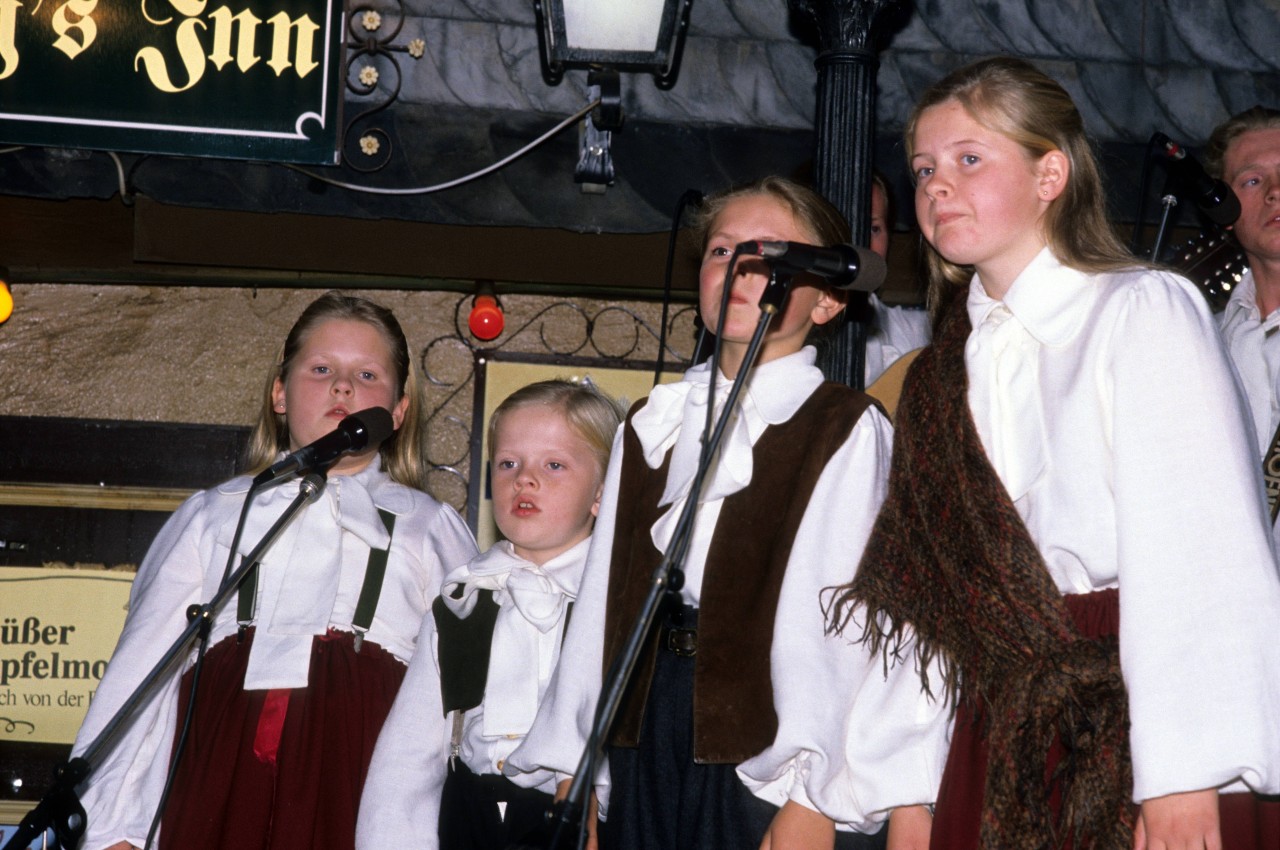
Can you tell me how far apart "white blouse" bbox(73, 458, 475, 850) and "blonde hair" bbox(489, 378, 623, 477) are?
34 cm

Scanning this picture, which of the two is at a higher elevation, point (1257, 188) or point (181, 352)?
point (1257, 188)

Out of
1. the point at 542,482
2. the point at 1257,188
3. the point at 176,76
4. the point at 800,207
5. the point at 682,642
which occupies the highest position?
the point at 176,76

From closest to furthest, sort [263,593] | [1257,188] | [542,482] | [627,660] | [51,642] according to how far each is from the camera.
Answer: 1. [627,660]
2. [542,482]
3. [263,593]
4. [1257,188]
5. [51,642]

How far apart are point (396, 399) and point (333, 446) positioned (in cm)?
80

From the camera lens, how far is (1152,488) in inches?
74.1

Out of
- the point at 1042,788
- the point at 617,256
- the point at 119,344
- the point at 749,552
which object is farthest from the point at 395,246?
the point at 1042,788

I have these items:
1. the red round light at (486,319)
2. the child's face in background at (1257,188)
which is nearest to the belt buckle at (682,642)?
the child's face in background at (1257,188)

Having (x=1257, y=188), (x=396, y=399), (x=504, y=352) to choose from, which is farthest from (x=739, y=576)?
(x=504, y=352)

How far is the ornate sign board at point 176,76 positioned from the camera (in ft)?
12.5

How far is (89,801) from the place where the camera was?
9.36 ft

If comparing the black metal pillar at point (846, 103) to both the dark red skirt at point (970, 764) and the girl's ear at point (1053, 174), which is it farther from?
the dark red skirt at point (970, 764)

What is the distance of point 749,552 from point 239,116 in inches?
91.8

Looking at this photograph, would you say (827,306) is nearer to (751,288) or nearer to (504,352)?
(751,288)

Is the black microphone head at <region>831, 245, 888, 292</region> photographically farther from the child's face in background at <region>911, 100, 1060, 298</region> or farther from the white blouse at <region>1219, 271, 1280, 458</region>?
the white blouse at <region>1219, 271, 1280, 458</region>
